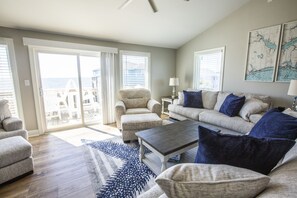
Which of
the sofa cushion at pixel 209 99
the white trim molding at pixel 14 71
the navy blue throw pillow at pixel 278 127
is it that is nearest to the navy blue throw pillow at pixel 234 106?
the sofa cushion at pixel 209 99

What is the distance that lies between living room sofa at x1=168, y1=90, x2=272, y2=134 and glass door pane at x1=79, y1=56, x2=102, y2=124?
2.03m

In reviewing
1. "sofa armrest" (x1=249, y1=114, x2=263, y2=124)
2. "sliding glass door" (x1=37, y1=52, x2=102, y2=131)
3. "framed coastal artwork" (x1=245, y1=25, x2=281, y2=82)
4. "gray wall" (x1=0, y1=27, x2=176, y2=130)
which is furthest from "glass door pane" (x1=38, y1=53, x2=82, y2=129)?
"framed coastal artwork" (x1=245, y1=25, x2=281, y2=82)

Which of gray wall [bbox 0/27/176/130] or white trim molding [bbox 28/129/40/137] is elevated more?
gray wall [bbox 0/27/176/130]

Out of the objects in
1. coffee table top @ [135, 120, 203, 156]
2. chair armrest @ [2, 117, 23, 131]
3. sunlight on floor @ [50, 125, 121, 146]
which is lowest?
sunlight on floor @ [50, 125, 121, 146]

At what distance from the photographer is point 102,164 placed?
2.20 meters

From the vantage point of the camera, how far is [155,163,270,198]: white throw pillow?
2.02ft

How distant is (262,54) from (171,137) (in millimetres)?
2706

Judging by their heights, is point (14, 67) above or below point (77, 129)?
above

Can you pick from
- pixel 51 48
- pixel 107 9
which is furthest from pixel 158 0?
pixel 51 48

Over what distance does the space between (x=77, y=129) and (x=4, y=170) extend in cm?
188

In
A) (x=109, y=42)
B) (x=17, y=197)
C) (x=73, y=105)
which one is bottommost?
(x=17, y=197)

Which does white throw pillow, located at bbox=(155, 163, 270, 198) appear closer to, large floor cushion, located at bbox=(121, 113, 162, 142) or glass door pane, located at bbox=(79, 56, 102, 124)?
large floor cushion, located at bbox=(121, 113, 162, 142)

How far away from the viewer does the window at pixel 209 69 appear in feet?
12.7

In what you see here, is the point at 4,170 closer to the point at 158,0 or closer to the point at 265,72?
the point at 158,0
